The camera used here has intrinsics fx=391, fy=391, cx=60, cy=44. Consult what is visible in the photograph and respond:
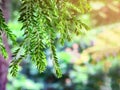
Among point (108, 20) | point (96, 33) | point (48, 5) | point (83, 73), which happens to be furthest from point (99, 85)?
point (48, 5)

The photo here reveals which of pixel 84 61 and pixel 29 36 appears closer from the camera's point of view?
pixel 29 36

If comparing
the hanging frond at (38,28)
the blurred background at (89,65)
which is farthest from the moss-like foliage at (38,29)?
the blurred background at (89,65)

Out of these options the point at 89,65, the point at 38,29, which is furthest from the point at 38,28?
the point at 89,65

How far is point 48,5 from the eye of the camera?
3.54ft

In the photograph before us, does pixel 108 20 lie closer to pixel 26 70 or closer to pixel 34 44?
pixel 26 70

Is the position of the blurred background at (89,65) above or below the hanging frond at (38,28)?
above

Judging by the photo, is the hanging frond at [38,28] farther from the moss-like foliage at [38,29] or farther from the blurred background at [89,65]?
the blurred background at [89,65]

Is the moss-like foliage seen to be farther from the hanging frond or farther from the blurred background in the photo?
the blurred background

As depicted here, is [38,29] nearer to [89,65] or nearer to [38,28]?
[38,28]

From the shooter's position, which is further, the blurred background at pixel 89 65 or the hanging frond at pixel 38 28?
the blurred background at pixel 89 65

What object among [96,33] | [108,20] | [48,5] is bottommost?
[48,5]

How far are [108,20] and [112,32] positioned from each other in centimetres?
98

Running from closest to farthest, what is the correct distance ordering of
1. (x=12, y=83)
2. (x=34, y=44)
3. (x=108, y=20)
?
(x=34, y=44) < (x=12, y=83) < (x=108, y=20)

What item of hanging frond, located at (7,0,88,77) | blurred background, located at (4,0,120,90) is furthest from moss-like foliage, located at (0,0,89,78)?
blurred background, located at (4,0,120,90)
